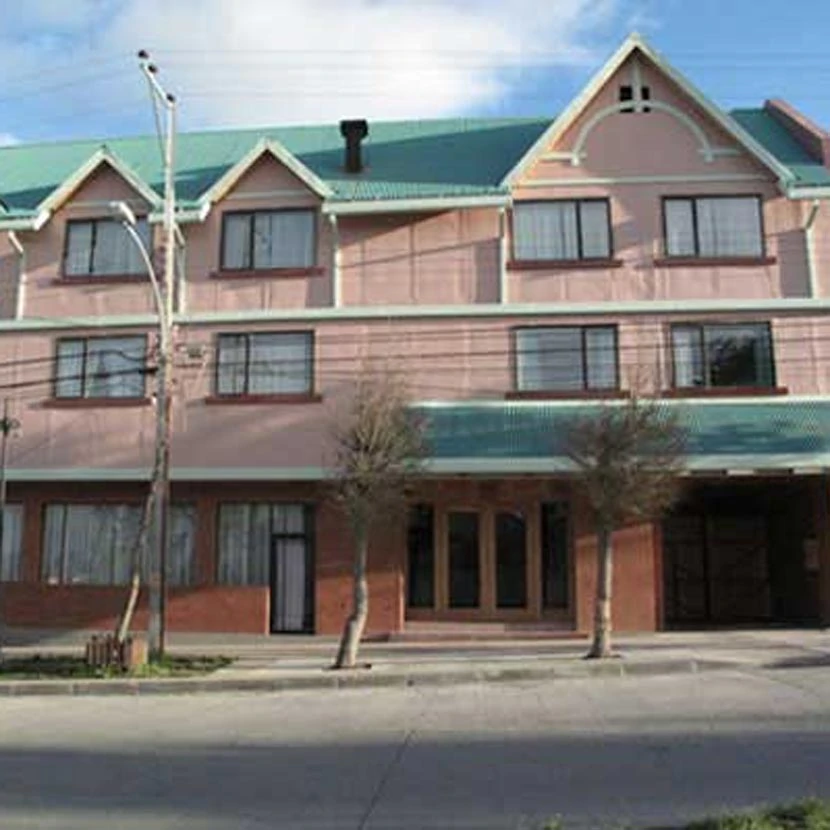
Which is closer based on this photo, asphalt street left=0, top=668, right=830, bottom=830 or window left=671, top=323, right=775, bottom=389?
asphalt street left=0, top=668, right=830, bottom=830

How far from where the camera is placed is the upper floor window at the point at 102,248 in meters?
25.7

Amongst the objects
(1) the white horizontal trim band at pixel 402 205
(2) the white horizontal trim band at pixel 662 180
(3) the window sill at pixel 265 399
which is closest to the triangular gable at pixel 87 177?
(1) the white horizontal trim band at pixel 402 205

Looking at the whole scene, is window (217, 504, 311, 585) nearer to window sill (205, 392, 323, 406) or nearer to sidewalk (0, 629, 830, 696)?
sidewalk (0, 629, 830, 696)

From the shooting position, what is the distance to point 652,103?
990 inches

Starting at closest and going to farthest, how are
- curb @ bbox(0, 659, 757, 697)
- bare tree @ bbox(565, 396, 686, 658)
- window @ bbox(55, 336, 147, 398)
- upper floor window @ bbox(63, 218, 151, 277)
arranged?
curb @ bbox(0, 659, 757, 697) < bare tree @ bbox(565, 396, 686, 658) < window @ bbox(55, 336, 147, 398) < upper floor window @ bbox(63, 218, 151, 277)

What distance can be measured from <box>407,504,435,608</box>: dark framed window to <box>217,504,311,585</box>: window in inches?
90.4

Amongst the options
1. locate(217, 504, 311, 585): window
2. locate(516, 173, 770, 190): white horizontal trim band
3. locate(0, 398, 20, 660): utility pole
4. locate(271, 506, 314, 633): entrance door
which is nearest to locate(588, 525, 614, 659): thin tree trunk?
locate(271, 506, 314, 633): entrance door

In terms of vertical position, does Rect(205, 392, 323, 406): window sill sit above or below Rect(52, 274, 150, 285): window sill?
below

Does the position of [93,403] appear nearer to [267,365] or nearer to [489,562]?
[267,365]

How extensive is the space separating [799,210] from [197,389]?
45.5 ft

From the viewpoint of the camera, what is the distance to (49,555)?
985 inches

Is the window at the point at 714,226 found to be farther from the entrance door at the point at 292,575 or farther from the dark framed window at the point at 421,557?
the entrance door at the point at 292,575

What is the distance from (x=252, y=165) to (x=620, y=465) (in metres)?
12.1

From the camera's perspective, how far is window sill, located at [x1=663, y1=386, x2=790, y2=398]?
23.6 metres
